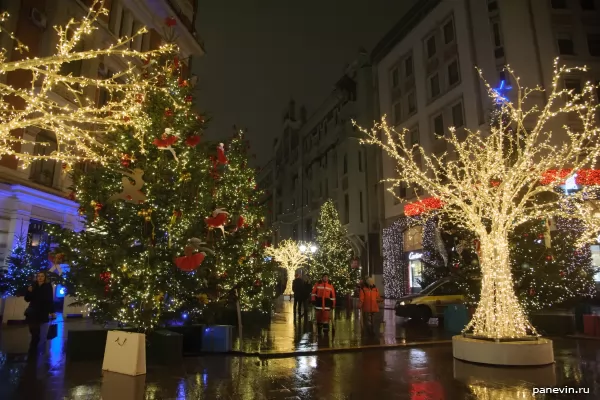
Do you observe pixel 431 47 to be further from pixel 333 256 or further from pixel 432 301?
pixel 432 301

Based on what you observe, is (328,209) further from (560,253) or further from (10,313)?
(10,313)

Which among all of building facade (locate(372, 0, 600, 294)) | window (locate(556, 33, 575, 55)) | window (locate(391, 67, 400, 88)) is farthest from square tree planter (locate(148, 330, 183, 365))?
window (locate(391, 67, 400, 88))

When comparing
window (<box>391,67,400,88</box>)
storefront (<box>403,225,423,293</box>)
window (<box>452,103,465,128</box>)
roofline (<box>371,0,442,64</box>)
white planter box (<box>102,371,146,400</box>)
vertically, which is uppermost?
roofline (<box>371,0,442,64</box>)

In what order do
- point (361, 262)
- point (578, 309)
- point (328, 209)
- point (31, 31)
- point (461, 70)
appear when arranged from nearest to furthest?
point (578, 309) < point (31, 31) < point (461, 70) < point (328, 209) < point (361, 262)

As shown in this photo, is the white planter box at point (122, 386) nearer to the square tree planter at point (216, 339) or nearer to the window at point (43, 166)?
the square tree planter at point (216, 339)

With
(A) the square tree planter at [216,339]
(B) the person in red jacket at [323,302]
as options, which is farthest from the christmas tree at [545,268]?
(A) the square tree planter at [216,339]

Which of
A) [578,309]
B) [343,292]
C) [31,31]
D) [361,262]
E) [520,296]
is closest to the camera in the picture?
[520,296]

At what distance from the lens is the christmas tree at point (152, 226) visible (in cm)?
896

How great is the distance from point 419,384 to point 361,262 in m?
27.3

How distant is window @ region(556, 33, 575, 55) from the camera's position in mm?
23023

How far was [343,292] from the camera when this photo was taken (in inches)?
1118

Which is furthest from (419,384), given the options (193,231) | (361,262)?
(361,262)

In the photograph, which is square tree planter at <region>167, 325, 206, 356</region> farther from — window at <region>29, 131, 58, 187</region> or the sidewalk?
window at <region>29, 131, 58, 187</region>

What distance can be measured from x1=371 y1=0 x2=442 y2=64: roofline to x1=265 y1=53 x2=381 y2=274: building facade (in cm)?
268
